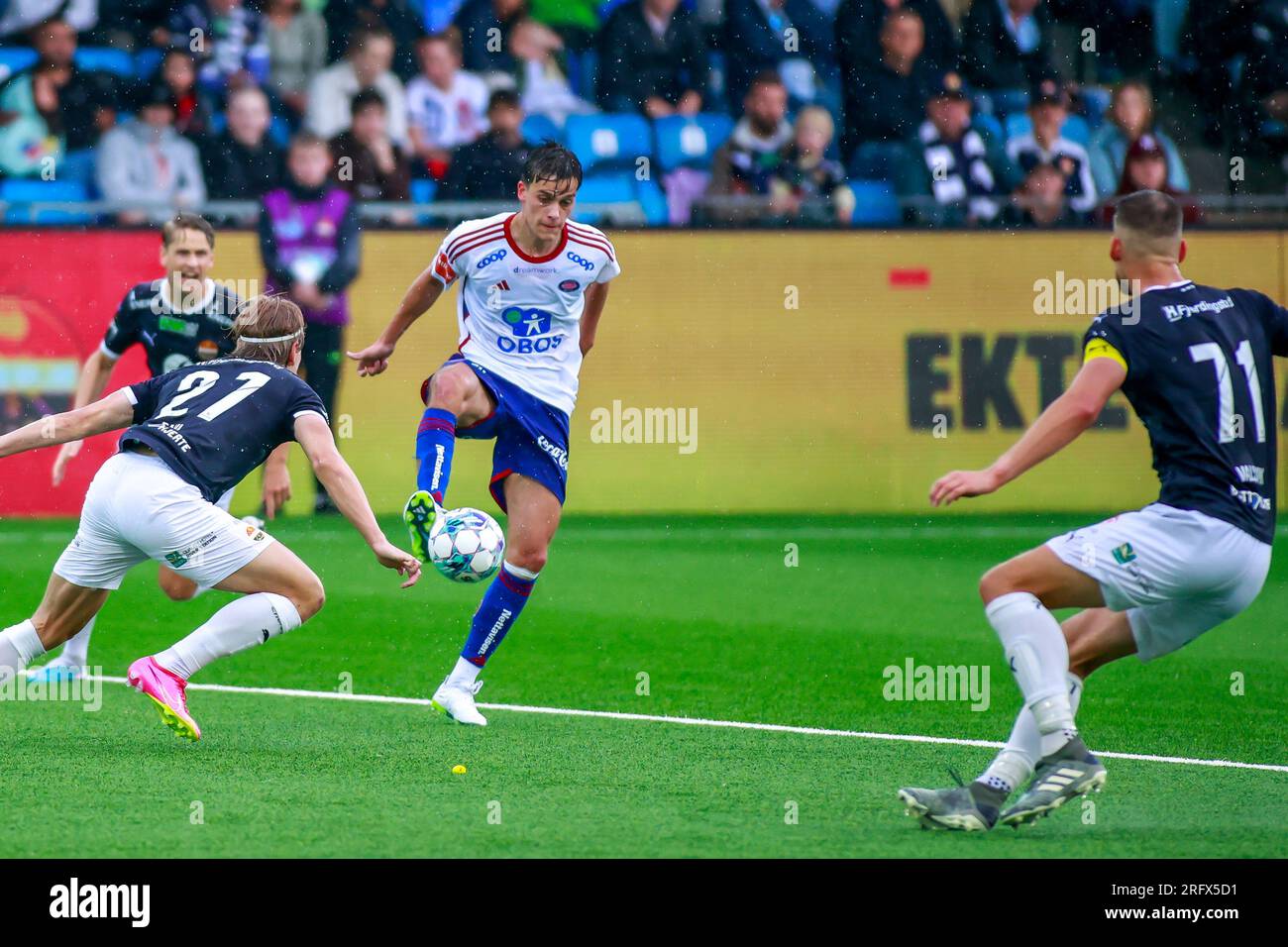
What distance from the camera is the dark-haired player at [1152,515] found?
546 cm

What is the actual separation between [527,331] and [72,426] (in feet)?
7.05

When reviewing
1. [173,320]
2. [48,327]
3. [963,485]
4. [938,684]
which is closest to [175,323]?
[173,320]

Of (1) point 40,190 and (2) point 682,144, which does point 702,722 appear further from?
(1) point 40,190

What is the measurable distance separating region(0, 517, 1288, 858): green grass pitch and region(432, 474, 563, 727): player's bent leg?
0.20m

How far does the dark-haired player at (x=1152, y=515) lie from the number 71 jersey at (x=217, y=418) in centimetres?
273

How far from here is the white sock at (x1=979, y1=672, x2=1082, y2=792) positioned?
560 centimetres

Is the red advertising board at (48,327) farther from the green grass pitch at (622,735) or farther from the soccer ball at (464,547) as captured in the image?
the soccer ball at (464,547)

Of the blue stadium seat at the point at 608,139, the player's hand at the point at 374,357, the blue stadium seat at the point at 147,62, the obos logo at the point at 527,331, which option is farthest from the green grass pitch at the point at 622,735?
the blue stadium seat at the point at 147,62

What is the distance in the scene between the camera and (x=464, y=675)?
7.77 meters

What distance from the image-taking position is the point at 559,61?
733 inches

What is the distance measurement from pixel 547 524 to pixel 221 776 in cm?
210

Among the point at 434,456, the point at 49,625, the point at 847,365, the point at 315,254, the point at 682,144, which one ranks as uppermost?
the point at 682,144

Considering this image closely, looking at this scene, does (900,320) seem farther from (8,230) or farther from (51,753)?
(51,753)
